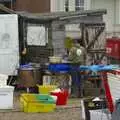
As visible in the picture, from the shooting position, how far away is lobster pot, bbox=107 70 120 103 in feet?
34.5

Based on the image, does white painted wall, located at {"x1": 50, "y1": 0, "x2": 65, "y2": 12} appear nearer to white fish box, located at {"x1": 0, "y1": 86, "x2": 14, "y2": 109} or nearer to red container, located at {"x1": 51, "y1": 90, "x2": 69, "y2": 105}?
red container, located at {"x1": 51, "y1": 90, "x2": 69, "y2": 105}

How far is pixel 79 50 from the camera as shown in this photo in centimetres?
1831

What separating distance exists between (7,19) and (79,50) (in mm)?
2596

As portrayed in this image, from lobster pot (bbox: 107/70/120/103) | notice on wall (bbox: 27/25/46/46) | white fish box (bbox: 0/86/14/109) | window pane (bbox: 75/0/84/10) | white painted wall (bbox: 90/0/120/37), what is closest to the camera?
lobster pot (bbox: 107/70/120/103)

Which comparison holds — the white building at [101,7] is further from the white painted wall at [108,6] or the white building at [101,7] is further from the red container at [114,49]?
the red container at [114,49]

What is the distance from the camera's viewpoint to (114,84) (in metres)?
10.6

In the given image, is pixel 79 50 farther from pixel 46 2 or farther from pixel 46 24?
pixel 46 2

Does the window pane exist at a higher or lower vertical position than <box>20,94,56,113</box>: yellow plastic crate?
higher

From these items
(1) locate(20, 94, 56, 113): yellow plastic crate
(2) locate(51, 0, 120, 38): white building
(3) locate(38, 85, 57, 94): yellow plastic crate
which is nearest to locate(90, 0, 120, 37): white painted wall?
(2) locate(51, 0, 120, 38): white building

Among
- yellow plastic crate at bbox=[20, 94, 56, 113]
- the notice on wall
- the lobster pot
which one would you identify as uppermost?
the notice on wall

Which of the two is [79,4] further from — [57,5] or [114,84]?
[114,84]

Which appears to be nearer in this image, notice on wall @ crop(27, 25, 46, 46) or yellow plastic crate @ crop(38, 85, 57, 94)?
yellow plastic crate @ crop(38, 85, 57, 94)

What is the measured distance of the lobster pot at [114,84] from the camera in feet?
34.5

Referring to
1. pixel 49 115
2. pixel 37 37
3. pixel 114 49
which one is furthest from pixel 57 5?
pixel 49 115
